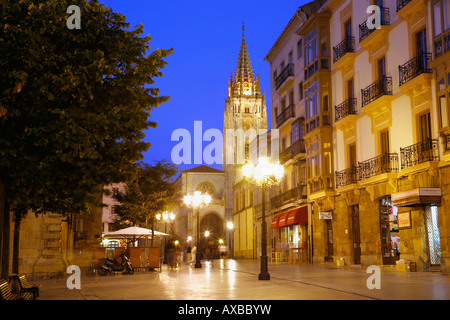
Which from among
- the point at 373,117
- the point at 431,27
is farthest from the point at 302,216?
the point at 431,27

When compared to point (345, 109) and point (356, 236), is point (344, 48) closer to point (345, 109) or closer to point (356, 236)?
point (345, 109)

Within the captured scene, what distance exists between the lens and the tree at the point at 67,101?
11.2 meters

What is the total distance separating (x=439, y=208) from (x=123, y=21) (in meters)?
13.7

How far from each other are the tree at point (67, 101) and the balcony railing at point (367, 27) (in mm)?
14182

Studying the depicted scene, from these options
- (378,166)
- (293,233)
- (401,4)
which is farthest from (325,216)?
(401,4)

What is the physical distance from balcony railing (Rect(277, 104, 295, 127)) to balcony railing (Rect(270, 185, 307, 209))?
5.23 meters

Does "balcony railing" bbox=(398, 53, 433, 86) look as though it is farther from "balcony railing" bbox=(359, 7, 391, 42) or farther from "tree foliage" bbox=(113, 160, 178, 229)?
"tree foliage" bbox=(113, 160, 178, 229)

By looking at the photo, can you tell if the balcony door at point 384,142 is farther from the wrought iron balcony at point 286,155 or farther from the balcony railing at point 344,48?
the wrought iron balcony at point 286,155

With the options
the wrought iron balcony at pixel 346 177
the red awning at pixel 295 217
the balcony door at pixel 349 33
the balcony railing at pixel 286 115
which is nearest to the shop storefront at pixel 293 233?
the red awning at pixel 295 217

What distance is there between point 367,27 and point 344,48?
2810 millimetres

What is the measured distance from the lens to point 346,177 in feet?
90.0

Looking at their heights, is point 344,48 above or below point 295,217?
above

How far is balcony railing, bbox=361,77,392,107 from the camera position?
23.5 meters

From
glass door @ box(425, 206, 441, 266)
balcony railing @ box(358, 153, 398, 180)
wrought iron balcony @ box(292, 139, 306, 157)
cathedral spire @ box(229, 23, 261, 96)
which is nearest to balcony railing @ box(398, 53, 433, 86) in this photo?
balcony railing @ box(358, 153, 398, 180)
